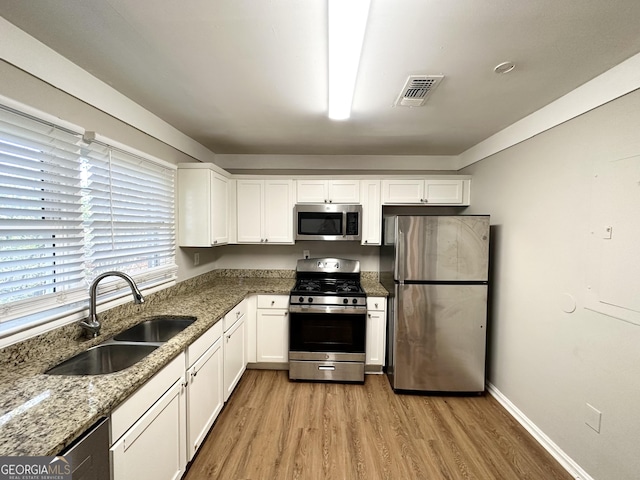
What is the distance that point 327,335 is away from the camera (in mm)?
2771

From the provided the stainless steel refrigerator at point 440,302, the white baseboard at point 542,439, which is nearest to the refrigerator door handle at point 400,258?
the stainless steel refrigerator at point 440,302

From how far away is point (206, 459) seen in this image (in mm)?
1800

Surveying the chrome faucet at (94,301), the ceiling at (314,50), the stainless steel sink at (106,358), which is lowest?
the stainless steel sink at (106,358)

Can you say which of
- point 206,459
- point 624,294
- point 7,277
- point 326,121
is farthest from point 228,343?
point 624,294

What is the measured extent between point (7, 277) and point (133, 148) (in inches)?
44.3

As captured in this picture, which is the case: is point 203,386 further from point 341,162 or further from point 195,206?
point 341,162

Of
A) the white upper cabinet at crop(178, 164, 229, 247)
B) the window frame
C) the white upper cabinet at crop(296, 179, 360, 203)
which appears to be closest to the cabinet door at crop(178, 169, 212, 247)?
the white upper cabinet at crop(178, 164, 229, 247)

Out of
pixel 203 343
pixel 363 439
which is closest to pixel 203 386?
pixel 203 343

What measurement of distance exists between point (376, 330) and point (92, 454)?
2.39m

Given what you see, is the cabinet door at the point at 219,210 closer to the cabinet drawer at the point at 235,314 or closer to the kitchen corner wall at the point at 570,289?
the cabinet drawer at the point at 235,314

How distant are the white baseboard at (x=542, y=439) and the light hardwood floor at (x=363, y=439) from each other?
0.05m

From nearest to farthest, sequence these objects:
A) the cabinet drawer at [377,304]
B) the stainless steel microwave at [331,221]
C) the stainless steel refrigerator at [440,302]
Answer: the stainless steel refrigerator at [440,302], the cabinet drawer at [377,304], the stainless steel microwave at [331,221]

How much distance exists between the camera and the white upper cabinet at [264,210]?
3137 millimetres

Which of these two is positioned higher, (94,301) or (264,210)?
(264,210)
